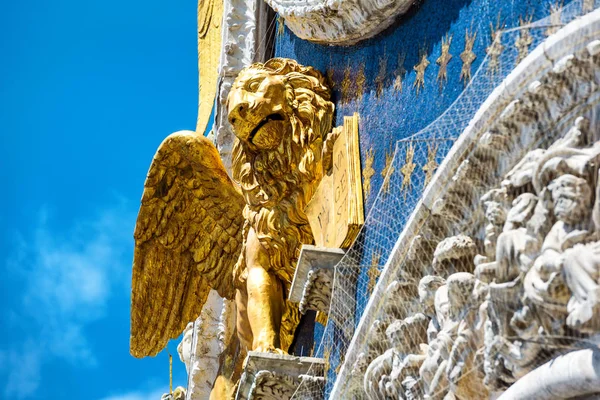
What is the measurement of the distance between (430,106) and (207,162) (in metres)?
3.24

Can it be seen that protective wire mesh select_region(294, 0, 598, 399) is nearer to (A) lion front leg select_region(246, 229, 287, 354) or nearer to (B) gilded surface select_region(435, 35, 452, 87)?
(B) gilded surface select_region(435, 35, 452, 87)

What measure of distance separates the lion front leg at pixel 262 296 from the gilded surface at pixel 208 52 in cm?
327

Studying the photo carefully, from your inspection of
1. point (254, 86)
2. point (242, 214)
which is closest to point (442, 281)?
point (254, 86)

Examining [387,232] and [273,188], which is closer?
[387,232]

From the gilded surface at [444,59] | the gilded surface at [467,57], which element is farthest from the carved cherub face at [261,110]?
the gilded surface at [467,57]

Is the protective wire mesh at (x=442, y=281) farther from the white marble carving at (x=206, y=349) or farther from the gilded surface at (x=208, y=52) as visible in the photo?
the gilded surface at (x=208, y=52)

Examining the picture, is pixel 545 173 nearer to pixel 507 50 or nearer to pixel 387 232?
pixel 507 50

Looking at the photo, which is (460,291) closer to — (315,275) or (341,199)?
(315,275)

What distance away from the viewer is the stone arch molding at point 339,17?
27.0 feet

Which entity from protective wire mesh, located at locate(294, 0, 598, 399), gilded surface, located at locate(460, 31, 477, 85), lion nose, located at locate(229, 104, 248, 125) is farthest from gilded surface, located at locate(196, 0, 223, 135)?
gilded surface, located at locate(460, 31, 477, 85)

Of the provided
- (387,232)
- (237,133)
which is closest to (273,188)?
(237,133)

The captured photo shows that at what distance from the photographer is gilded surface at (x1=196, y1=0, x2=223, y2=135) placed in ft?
41.3

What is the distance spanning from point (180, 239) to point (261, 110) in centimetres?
208

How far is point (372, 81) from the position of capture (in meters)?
8.59
